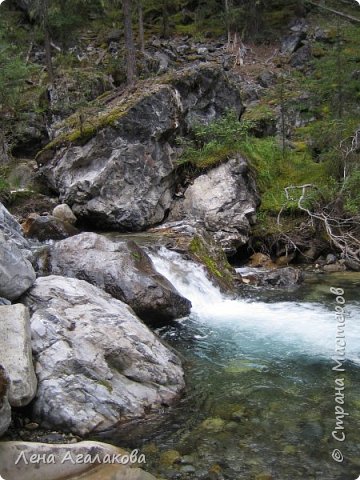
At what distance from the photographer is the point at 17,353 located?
514cm

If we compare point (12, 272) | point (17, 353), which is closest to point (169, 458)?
point (17, 353)

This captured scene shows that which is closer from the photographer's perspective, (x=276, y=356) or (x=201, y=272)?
(x=276, y=356)

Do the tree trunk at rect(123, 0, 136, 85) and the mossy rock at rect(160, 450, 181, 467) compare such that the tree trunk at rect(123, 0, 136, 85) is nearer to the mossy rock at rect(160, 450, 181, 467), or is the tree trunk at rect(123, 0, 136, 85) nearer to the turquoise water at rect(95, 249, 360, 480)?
the turquoise water at rect(95, 249, 360, 480)

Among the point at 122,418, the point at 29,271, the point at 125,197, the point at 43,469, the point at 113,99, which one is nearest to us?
the point at 43,469

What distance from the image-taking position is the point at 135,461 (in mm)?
4512

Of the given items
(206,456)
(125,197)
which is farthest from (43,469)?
(125,197)

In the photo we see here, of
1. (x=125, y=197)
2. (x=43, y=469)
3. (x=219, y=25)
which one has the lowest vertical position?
(x=125, y=197)

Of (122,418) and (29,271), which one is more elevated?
(29,271)

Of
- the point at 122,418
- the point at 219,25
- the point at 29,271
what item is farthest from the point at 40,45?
the point at 122,418

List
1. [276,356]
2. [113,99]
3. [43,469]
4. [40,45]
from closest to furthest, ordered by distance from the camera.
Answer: [43,469], [276,356], [113,99], [40,45]

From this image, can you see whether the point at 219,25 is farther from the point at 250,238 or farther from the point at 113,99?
the point at 250,238

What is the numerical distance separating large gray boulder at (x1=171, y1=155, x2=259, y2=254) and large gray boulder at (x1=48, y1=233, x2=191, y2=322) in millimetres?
4712

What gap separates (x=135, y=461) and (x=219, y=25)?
33.2 meters

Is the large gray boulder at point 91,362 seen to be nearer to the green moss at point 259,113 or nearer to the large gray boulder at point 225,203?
the large gray boulder at point 225,203
